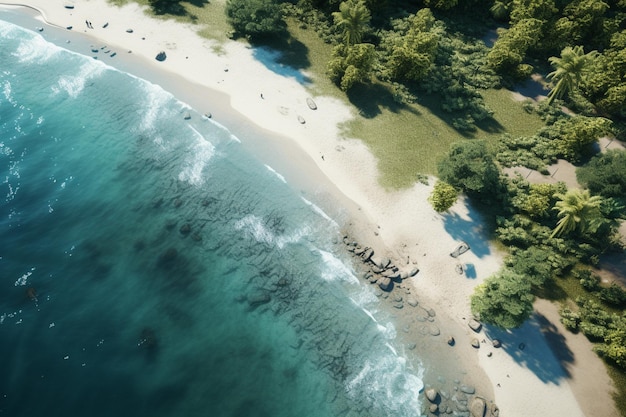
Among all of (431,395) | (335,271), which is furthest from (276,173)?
(431,395)

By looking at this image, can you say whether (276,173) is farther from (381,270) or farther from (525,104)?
(525,104)

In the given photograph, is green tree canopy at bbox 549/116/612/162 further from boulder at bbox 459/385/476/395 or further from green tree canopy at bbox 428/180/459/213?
boulder at bbox 459/385/476/395

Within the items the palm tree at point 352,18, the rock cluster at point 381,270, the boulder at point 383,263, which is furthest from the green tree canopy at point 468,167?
the palm tree at point 352,18

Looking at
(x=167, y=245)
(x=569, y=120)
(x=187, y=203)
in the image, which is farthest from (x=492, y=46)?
(x=167, y=245)

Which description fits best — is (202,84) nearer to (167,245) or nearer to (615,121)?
(167,245)

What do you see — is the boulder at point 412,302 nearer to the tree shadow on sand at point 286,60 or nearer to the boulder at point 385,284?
the boulder at point 385,284
